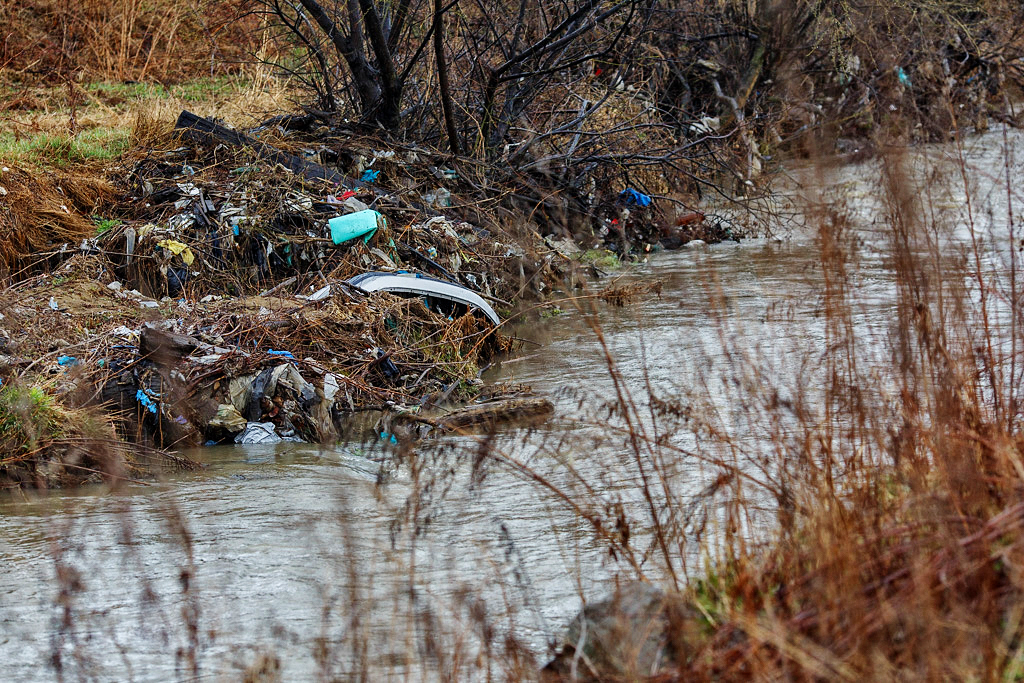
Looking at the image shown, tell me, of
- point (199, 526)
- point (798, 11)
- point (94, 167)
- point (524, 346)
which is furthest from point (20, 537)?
point (798, 11)

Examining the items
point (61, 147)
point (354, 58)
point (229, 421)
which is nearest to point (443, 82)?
point (354, 58)

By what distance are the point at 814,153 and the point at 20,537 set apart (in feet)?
10.6

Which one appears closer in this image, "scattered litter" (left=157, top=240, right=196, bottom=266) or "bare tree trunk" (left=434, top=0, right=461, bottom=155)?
"scattered litter" (left=157, top=240, right=196, bottom=266)

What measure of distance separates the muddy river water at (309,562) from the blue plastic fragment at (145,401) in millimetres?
373

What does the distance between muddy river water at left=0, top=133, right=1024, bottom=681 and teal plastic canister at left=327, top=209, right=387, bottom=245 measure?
220cm

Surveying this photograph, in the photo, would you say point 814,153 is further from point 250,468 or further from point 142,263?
point 142,263

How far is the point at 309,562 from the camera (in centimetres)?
341

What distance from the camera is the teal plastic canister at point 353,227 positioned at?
6738mm

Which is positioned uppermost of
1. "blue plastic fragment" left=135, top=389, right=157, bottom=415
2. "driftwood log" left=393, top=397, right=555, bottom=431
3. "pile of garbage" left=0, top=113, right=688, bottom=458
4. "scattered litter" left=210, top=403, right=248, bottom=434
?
"pile of garbage" left=0, top=113, right=688, bottom=458

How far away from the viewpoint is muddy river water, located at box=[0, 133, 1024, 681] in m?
2.58

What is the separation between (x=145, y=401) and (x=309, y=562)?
76.0 inches

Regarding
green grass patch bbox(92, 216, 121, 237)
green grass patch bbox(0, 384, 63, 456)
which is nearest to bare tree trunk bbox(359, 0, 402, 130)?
green grass patch bbox(92, 216, 121, 237)

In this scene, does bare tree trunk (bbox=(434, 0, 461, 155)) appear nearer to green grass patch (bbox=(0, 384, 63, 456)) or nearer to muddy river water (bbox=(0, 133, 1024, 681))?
muddy river water (bbox=(0, 133, 1024, 681))

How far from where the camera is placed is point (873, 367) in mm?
2867
